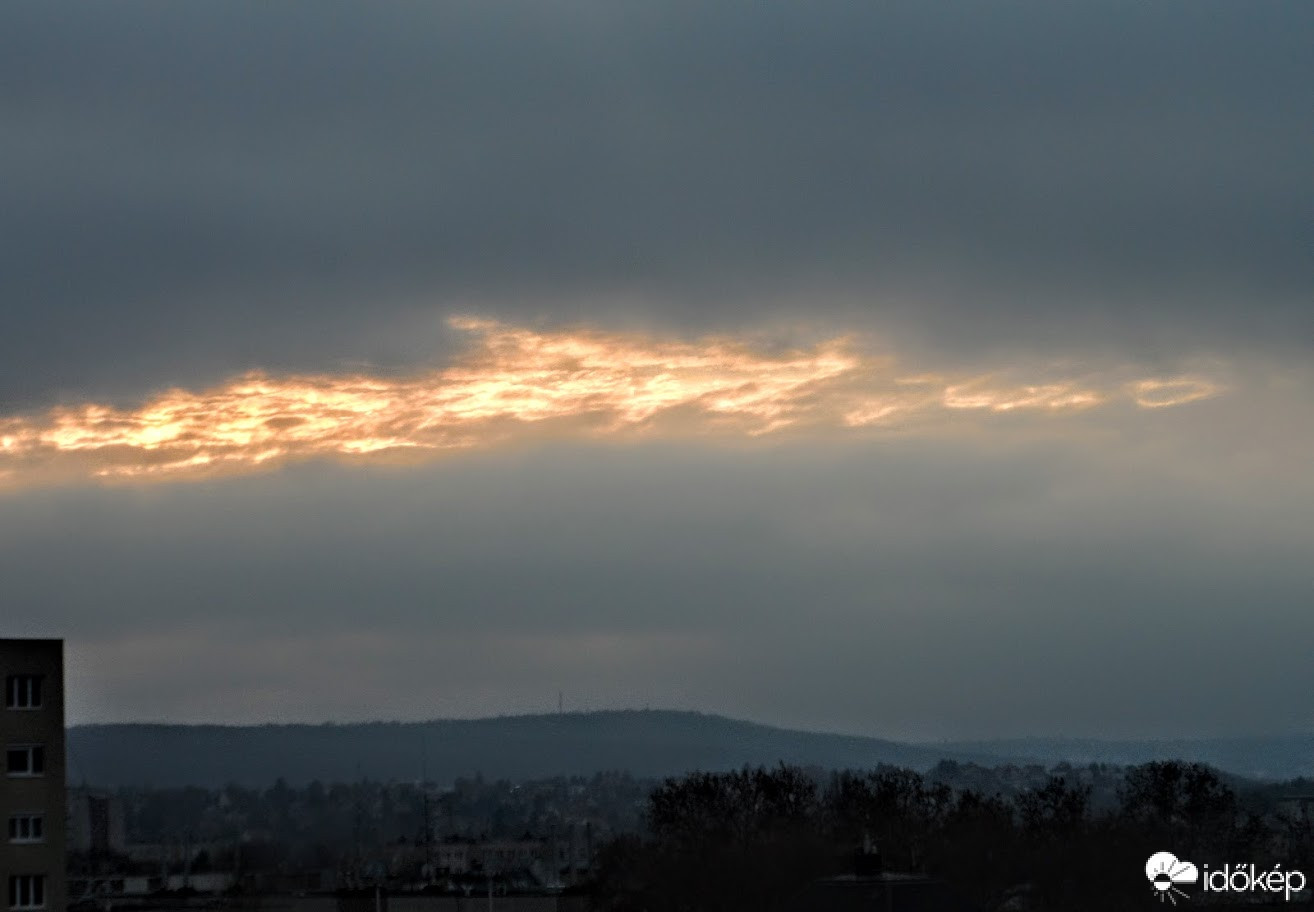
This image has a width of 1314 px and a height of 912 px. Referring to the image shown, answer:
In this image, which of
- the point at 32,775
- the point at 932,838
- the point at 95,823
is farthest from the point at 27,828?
the point at 932,838

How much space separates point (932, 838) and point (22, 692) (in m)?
77.7

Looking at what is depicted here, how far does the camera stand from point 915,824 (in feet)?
476

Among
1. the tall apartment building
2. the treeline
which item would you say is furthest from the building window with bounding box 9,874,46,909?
the treeline

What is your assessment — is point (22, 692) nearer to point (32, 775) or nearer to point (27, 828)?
point (32, 775)

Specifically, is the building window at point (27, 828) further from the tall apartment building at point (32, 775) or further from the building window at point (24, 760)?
the building window at point (24, 760)

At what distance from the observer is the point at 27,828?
72.7m

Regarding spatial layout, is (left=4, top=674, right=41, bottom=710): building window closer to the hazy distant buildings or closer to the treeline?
the hazy distant buildings

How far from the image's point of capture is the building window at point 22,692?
73062 millimetres

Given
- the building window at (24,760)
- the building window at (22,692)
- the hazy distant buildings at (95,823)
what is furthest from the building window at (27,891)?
the hazy distant buildings at (95,823)

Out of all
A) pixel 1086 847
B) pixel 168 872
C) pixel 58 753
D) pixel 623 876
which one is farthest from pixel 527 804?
pixel 58 753

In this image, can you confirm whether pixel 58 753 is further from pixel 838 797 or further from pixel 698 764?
pixel 698 764

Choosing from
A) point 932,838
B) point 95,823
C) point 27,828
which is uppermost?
point 95,823

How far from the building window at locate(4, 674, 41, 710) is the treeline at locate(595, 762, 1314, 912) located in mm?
49256

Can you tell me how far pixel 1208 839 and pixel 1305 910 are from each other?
36.9 m
